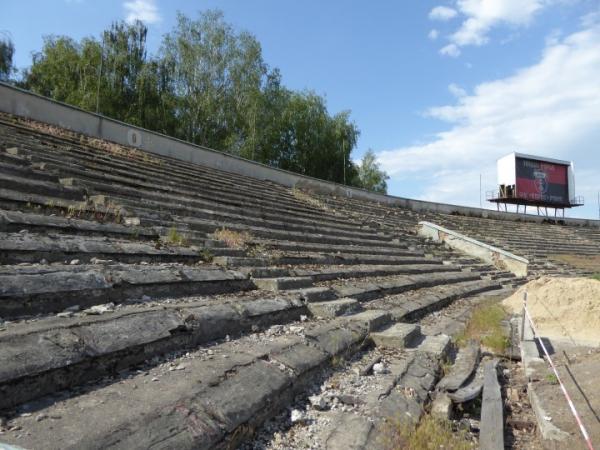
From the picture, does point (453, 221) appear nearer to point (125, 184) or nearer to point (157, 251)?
point (125, 184)

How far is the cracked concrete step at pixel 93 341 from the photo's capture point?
78.4 inches

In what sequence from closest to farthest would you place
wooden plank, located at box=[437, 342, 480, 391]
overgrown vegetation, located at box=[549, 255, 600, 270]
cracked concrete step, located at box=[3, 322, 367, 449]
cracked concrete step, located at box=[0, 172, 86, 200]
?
cracked concrete step, located at box=[3, 322, 367, 449], wooden plank, located at box=[437, 342, 480, 391], cracked concrete step, located at box=[0, 172, 86, 200], overgrown vegetation, located at box=[549, 255, 600, 270]

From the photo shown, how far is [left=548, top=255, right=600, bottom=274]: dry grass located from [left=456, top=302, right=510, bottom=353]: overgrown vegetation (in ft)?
40.9

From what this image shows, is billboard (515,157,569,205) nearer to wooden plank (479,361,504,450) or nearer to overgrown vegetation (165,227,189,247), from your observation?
wooden plank (479,361,504,450)

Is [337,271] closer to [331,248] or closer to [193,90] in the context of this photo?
[331,248]

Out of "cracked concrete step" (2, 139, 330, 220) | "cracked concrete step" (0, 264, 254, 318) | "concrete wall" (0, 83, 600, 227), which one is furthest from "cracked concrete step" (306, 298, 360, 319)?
"concrete wall" (0, 83, 600, 227)

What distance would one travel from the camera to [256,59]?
2842cm

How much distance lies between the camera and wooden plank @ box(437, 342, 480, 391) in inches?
151

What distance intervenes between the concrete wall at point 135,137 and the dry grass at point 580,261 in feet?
30.5

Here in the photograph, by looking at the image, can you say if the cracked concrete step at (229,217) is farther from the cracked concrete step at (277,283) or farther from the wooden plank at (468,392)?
the wooden plank at (468,392)

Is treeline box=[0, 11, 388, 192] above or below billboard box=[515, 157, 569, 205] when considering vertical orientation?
above

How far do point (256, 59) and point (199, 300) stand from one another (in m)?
27.2

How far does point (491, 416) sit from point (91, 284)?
10.5ft

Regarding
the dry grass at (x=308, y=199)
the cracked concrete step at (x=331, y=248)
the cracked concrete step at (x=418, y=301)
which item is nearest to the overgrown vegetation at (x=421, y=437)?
the cracked concrete step at (x=418, y=301)
